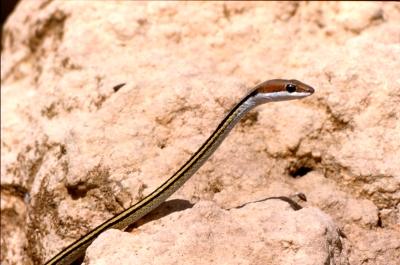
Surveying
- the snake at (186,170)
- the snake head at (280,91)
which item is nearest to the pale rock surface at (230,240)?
the snake at (186,170)

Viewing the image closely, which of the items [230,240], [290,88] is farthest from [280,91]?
[230,240]

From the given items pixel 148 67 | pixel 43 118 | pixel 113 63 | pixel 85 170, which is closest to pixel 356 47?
pixel 148 67

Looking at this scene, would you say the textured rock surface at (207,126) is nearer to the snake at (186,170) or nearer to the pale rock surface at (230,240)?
the pale rock surface at (230,240)

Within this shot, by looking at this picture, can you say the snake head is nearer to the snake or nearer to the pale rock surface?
the snake

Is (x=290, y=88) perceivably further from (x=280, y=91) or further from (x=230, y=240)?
(x=230, y=240)

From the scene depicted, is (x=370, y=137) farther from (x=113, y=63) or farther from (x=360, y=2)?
(x=113, y=63)

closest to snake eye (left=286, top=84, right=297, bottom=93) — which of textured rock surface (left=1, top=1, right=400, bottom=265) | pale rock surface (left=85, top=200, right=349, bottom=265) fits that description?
textured rock surface (left=1, top=1, right=400, bottom=265)
